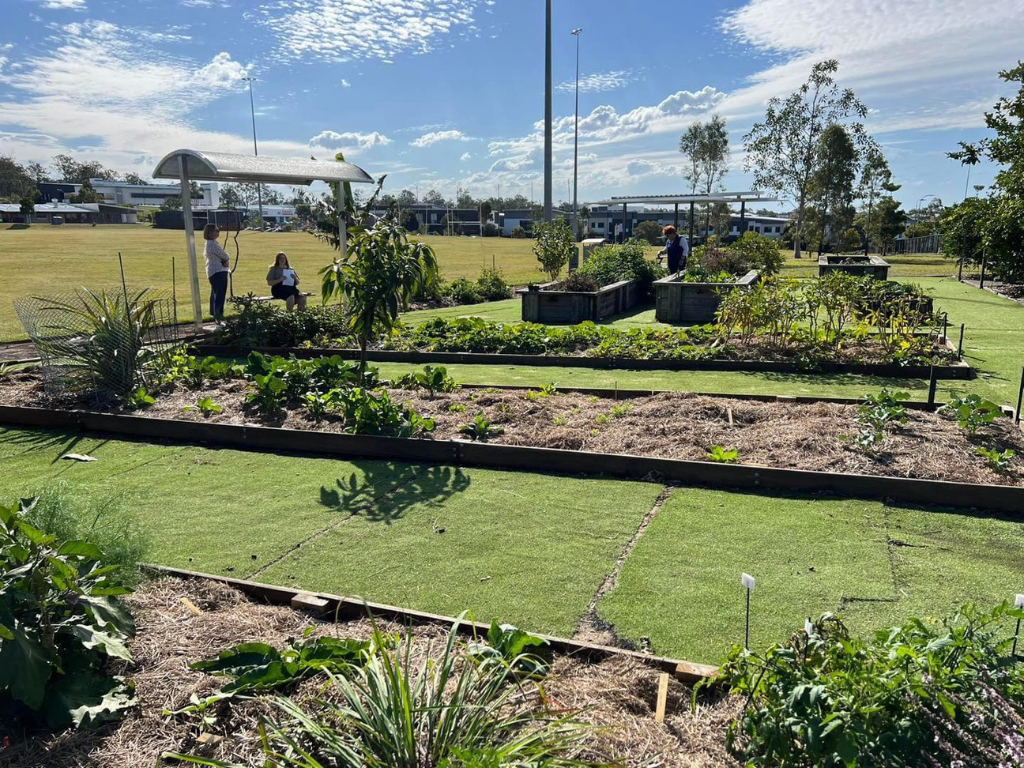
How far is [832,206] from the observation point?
39.0 m

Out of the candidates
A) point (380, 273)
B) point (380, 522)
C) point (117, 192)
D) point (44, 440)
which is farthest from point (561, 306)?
point (117, 192)

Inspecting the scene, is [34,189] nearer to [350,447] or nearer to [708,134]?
[708,134]

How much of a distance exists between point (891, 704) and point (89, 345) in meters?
7.84

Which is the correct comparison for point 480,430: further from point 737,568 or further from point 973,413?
point 973,413

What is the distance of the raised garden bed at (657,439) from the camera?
4969mm

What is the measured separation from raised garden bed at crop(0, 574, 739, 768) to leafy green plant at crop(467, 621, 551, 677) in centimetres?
8

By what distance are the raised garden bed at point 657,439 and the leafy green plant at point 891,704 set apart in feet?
9.72

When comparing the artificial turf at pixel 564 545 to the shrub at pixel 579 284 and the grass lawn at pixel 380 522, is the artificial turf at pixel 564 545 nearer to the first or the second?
the grass lawn at pixel 380 522

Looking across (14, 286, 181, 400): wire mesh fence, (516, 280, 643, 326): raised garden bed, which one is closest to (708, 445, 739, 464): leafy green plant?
(14, 286, 181, 400): wire mesh fence

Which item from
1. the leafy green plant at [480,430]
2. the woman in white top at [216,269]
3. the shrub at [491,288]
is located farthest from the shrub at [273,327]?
the shrub at [491,288]

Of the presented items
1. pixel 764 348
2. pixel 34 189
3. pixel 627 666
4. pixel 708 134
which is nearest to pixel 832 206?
pixel 708 134

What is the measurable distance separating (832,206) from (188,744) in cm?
4249

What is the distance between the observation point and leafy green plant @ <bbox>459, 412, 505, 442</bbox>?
613 centimetres

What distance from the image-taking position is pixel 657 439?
589 cm
